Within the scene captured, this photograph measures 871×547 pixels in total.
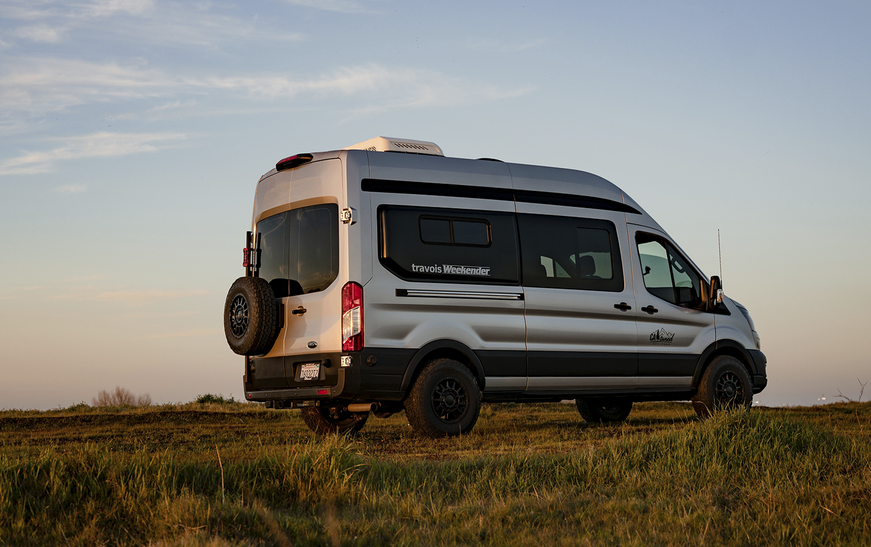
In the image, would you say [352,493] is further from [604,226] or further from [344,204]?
[604,226]

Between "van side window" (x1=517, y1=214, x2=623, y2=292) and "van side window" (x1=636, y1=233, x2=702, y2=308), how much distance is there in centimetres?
54

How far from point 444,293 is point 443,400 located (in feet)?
3.61

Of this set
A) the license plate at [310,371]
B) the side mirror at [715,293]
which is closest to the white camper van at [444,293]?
the license plate at [310,371]

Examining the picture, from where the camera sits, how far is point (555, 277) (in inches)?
377

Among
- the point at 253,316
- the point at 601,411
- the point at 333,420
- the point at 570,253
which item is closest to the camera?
the point at 253,316

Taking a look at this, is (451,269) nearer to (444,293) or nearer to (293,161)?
(444,293)

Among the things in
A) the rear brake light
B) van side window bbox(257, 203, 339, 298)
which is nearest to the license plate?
van side window bbox(257, 203, 339, 298)

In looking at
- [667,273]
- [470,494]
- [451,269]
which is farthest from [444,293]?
[470,494]

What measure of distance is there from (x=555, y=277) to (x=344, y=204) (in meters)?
2.67

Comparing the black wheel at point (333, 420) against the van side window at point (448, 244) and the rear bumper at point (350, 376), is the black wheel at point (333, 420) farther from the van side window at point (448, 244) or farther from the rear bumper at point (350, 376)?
the van side window at point (448, 244)

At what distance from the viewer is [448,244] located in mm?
8828

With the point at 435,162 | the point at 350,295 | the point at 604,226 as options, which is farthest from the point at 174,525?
the point at 604,226

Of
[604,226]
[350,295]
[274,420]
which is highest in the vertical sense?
[604,226]

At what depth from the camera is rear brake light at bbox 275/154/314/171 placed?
9.05 m
